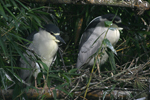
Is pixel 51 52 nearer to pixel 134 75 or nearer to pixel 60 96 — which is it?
pixel 60 96

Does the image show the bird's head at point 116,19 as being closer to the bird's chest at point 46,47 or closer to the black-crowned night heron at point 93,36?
the black-crowned night heron at point 93,36

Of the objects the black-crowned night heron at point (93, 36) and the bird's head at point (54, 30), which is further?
the black-crowned night heron at point (93, 36)

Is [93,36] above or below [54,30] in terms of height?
below

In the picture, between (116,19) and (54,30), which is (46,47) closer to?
(54,30)

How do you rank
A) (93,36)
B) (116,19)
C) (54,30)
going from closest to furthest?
(54,30) → (116,19) → (93,36)

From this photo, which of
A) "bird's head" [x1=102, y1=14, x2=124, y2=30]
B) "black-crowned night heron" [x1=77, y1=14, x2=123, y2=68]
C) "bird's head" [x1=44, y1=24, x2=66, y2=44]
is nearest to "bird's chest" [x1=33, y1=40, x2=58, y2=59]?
"bird's head" [x1=44, y1=24, x2=66, y2=44]

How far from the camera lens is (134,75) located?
59.1 inches

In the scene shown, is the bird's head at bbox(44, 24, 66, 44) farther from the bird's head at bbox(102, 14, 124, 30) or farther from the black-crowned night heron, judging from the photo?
the bird's head at bbox(102, 14, 124, 30)

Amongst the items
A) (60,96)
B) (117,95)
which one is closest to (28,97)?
(60,96)

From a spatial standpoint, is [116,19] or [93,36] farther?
[93,36]

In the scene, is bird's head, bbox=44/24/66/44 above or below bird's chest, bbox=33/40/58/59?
above

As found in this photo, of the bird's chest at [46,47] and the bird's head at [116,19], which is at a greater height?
the bird's head at [116,19]

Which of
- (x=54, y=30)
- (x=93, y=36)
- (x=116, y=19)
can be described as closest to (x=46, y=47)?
(x=54, y=30)

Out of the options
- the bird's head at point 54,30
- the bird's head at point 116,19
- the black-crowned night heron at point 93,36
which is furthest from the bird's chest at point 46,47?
the bird's head at point 116,19
